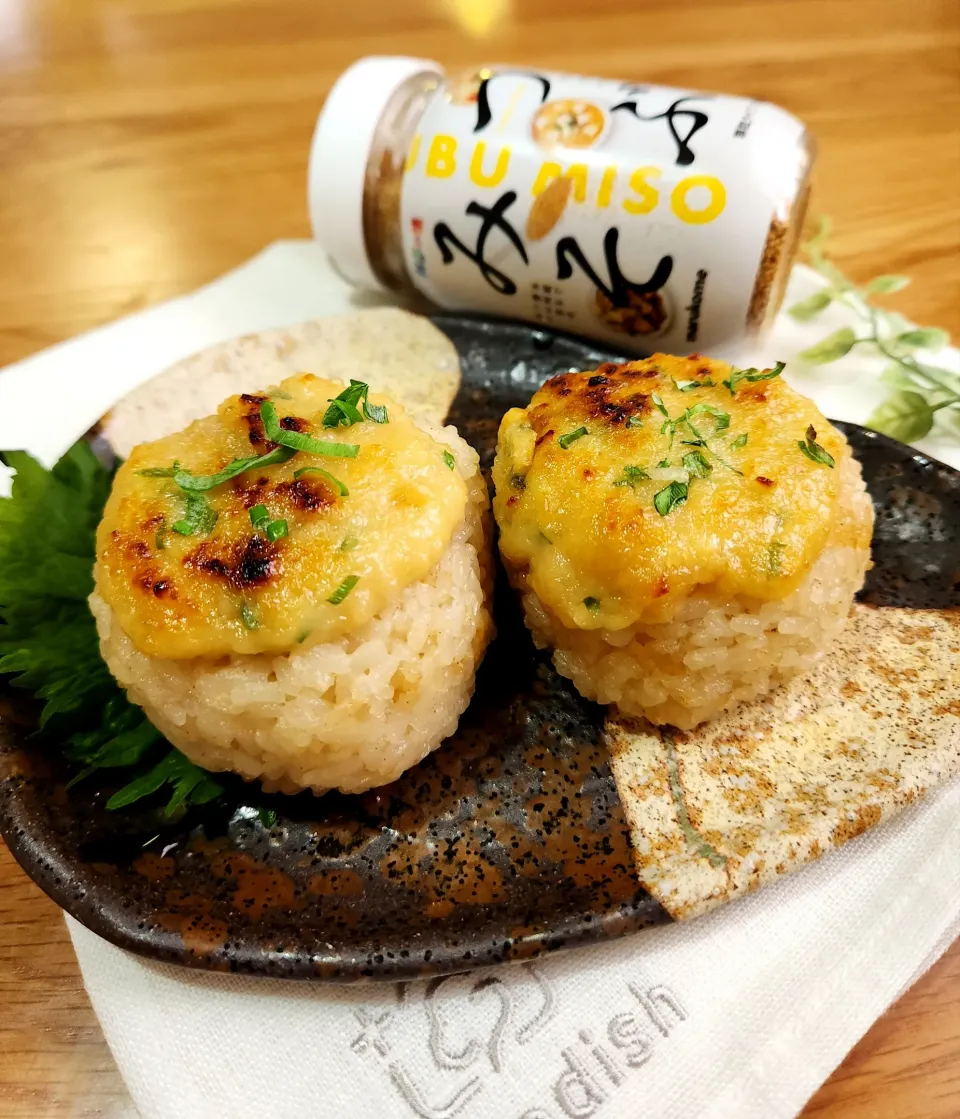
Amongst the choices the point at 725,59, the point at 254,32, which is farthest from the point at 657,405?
the point at 254,32

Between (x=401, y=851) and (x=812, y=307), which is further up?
(x=812, y=307)

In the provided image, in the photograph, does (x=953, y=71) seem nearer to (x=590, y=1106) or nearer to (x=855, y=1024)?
(x=855, y=1024)

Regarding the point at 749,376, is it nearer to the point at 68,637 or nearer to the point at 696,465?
the point at 696,465

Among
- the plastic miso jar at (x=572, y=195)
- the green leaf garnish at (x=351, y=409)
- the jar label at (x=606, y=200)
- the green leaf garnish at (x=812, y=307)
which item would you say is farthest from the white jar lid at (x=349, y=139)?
the green leaf garnish at (x=812, y=307)

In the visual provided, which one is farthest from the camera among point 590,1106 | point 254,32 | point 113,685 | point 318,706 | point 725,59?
point 254,32

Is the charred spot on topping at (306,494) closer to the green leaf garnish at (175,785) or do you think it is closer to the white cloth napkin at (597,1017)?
the green leaf garnish at (175,785)

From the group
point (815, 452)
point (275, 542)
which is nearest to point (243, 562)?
point (275, 542)
